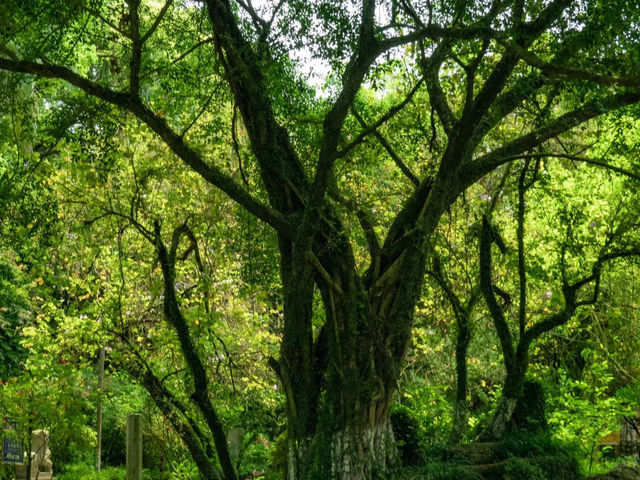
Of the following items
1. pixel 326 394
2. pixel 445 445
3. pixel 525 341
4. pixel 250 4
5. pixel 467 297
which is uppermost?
pixel 250 4

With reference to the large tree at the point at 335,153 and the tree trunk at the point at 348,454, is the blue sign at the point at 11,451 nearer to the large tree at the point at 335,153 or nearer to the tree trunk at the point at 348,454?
the large tree at the point at 335,153

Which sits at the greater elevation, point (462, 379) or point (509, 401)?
point (462, 379)

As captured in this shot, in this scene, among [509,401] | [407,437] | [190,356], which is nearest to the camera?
[407,437]

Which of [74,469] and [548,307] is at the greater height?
[548,307]

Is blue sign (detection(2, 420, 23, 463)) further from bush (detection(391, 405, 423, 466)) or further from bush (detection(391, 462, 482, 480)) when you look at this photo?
bush (detection(391, 462, 482, 480))

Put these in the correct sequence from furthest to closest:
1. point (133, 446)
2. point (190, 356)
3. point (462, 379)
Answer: point (462, 379) < point (190, 356) < point (133, 446)

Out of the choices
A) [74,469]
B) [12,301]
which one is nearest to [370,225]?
[74,469]

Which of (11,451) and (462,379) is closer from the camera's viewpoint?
(11,451)

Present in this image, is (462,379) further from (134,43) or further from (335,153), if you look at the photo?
(134,43)

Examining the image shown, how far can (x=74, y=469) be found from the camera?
12961mm

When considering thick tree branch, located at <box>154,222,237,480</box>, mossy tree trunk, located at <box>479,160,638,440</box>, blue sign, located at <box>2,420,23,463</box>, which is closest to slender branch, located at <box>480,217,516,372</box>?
mossy tree trunk, located at <box>479,160,638,440</box>

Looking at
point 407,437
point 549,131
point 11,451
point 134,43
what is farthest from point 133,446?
point 549,131

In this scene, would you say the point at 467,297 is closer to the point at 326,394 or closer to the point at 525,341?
the point at 525,341

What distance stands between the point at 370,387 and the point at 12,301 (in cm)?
1076
